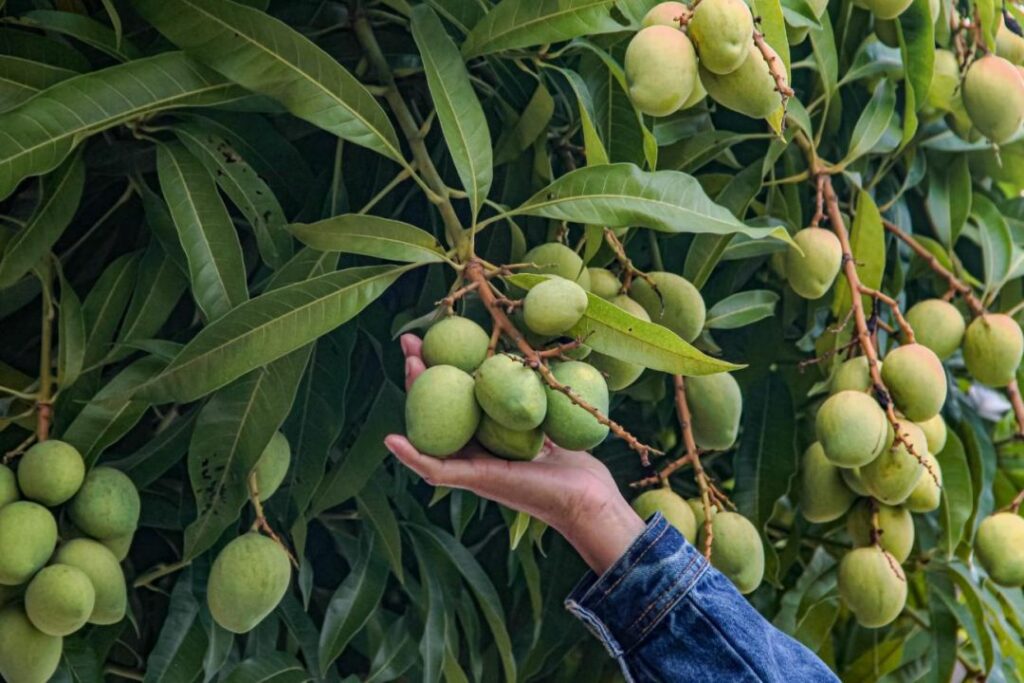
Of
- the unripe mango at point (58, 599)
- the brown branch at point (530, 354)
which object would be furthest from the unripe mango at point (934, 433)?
the unripe mango at point (58, 599)

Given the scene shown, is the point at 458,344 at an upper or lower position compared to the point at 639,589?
upper

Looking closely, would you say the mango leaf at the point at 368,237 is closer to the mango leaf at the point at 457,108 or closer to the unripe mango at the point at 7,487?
the mango leaf at the point at 457,108

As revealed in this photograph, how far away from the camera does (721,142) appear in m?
1.18

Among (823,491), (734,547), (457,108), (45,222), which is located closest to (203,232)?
(45,222)

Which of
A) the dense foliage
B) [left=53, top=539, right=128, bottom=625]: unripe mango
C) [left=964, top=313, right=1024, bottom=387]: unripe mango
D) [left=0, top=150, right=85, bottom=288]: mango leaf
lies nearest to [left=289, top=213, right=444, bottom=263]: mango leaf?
the dense foliage

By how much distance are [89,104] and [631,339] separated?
1.46 feet

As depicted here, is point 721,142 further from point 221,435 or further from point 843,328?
point 221,435

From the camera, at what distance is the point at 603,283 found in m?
1.03

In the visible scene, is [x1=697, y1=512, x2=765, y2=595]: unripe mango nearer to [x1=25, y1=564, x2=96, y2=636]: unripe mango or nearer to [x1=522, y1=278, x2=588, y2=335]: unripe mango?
[x1=522, y1=278, x2=588, y2=335]: unripe mango

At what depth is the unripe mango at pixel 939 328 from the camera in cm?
128

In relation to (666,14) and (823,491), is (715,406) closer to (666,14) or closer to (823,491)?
(823,491)

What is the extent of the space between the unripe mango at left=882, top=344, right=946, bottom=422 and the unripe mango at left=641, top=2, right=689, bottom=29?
0.41 m

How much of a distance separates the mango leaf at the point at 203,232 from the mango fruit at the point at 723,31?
41cm

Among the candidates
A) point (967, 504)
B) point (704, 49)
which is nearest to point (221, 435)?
point (704, 49)
